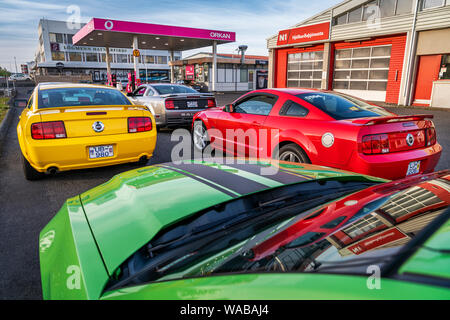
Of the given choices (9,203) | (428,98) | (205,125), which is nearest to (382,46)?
(428,98)

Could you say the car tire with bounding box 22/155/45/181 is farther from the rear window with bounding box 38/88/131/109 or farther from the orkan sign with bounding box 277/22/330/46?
the orkan sign with bounding box 277/22/330/46

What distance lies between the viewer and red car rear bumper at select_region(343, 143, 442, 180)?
3.36 meters

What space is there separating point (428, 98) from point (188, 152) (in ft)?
47.2

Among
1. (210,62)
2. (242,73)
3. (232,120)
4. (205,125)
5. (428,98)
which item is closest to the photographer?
(232,120)

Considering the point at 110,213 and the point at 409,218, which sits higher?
the point at 409,218

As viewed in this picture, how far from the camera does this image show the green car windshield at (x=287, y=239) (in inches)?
38.4

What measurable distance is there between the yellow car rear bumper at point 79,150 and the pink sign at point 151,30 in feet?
65.9

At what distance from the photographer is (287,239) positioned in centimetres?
126

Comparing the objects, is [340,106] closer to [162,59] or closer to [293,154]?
[293,154]

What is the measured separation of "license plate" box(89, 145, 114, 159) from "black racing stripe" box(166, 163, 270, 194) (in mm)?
2530

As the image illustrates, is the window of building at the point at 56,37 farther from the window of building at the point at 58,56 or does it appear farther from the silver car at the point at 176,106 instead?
the silver car at the point at 176,106

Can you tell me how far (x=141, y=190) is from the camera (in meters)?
1.82

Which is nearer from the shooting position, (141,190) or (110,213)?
(110,213)
